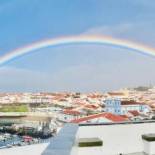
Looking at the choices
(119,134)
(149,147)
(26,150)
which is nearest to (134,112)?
(119,134)

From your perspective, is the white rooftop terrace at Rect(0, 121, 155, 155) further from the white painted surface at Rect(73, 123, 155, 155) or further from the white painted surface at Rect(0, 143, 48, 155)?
the white painted surface at Rect(0, 143, 48, 155)

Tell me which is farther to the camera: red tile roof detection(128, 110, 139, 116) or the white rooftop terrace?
red tile roof detection(128, 110, 139, 116)

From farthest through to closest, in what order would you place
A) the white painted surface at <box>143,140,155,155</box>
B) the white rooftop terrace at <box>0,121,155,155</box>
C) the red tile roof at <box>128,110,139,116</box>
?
the red tile roof at <box>128,110,139,116</box> < the white rooftop terrace at <box>0,121,155,155</box> < the white painted surface at <box>143,140,155,155</box>

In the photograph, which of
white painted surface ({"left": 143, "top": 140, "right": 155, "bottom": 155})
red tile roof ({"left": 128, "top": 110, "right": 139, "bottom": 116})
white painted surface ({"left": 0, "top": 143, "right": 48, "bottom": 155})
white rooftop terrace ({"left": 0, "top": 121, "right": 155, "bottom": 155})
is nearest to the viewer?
white painted surface ({"left": 0, "top": 143, "right": 48, "bottom": 155})

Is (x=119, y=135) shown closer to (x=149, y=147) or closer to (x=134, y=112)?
(x=149, y=147)

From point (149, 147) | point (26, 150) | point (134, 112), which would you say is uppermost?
point (134, 112)

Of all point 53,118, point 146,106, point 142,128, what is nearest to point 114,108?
point 146,106

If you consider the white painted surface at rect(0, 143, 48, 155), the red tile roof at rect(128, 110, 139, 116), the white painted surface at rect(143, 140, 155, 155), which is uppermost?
the red tile roof at rect(128, 110, 139, 116)

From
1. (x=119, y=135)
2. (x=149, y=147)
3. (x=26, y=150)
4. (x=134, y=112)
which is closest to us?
(x=26, y=150)

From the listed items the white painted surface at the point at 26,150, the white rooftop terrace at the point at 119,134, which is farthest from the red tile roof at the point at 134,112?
the white painted surface at the point at 26,150

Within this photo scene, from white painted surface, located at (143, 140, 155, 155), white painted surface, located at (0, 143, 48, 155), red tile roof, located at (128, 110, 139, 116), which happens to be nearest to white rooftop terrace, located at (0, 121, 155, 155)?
white painted surface, located at (143, 140, 155, 155)

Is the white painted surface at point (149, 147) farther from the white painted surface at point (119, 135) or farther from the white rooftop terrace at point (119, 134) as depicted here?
the white rooftop terrace at point (119, 134)

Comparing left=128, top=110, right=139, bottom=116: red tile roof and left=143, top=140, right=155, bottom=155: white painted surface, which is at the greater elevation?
left=128, top=110, right=139, bottom=116: red tile roof
